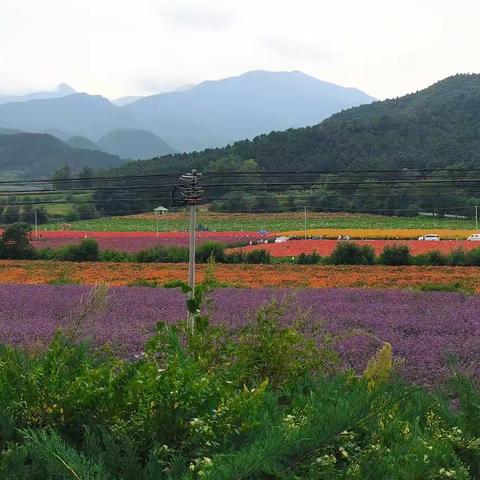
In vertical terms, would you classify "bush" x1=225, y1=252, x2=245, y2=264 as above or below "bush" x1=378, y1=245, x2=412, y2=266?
Result: below

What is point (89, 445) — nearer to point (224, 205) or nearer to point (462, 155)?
point (224, 205)

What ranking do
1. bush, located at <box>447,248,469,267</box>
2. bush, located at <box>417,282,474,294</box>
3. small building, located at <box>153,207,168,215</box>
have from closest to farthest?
bush, located at <box>417,282,474,294</box>
bush, located at <box>447,248,469,267</box>
small building, located at <box>153,207,168,215</box>

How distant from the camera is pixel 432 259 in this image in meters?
32.7

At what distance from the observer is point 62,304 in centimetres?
1433

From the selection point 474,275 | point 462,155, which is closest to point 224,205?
point 462,155

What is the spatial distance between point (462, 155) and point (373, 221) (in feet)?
73.3

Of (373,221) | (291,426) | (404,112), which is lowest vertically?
(373,221)

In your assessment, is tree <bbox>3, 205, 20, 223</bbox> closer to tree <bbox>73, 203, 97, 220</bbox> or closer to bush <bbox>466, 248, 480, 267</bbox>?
tree <bbox>73, 203, 97, 220</bbox>

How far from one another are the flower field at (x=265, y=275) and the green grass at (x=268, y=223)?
34280 millimetres

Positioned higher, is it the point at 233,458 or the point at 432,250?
the point at 233,458

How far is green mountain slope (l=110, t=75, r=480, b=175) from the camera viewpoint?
7688cm

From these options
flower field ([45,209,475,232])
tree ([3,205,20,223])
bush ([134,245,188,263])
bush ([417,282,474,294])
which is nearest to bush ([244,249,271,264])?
bush ([134,245,188,263])

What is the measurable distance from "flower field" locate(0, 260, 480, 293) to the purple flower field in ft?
13.5

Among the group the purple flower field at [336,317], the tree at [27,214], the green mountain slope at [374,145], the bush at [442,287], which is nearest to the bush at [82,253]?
the purple flower field at [336,317]
